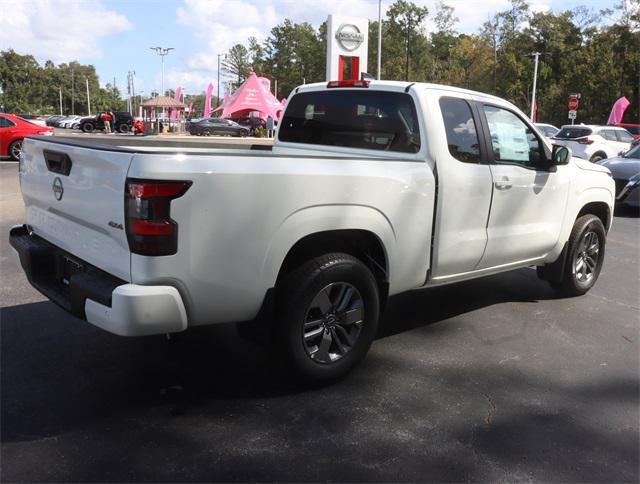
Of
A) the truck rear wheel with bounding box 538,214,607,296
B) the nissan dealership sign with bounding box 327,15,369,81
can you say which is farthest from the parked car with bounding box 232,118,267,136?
the truck rear wheel with bounding box 538,214,607,296

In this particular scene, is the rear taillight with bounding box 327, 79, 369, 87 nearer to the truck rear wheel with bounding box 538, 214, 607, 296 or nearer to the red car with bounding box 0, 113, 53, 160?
the truck rear wheel with bounding box 538, 214, 607, 296

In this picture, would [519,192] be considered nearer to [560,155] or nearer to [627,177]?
[560,155]

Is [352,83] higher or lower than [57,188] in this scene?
higher

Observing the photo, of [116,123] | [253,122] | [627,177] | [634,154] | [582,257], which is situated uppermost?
[253,122]

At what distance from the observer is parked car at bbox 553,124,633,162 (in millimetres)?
18156

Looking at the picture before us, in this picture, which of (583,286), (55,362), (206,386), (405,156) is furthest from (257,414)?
(583,286)

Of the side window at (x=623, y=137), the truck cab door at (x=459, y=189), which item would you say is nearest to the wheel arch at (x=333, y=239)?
the truck cab door at (x=459, y=189)

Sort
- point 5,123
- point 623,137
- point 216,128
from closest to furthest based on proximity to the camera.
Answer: point 5,123, point 623,137, point 216,128

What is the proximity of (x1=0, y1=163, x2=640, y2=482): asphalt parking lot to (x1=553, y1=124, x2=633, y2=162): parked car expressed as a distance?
48.5 ft

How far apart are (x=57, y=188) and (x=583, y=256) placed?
15.6 ft

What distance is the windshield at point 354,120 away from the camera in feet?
13.6

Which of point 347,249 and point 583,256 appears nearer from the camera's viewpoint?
point 347,249

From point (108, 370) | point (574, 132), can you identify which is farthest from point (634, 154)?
point (108, 370)

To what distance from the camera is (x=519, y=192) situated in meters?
4.61
